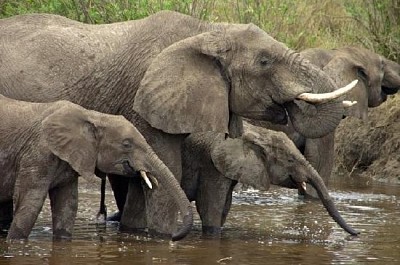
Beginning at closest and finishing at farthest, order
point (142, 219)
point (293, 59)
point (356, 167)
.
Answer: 1. point (293, 59)
2. point (142, 219)
3. point (356, 167)

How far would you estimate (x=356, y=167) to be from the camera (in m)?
18.8

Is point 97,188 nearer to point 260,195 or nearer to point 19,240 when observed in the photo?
point 260,195

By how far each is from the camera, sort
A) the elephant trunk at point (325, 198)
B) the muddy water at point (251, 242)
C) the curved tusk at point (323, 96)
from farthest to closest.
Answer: the elephant trunk at point (325, 198), the curved tusk at point (323, 96), the muddy water at point (251, 242)

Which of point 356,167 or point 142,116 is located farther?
point 356,167

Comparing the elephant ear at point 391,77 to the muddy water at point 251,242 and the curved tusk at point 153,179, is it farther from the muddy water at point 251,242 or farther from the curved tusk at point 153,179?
the curved tusk at point 153,179

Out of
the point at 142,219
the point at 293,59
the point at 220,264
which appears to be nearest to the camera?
the point at 220,264

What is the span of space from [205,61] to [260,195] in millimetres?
4396

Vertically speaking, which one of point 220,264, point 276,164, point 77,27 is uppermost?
point 77,27

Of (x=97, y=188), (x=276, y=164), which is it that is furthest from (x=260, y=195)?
(x=276, y=164)

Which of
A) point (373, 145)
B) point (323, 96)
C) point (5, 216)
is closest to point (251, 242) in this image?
point (323, 96)

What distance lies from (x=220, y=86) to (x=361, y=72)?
15.9 feet

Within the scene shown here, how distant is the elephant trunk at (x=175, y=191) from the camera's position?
11648 millimetres

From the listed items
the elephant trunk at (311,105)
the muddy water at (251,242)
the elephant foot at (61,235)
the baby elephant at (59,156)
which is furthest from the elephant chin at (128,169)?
the elephant trunk at (311,105)

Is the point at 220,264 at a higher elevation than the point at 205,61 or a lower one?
lower
